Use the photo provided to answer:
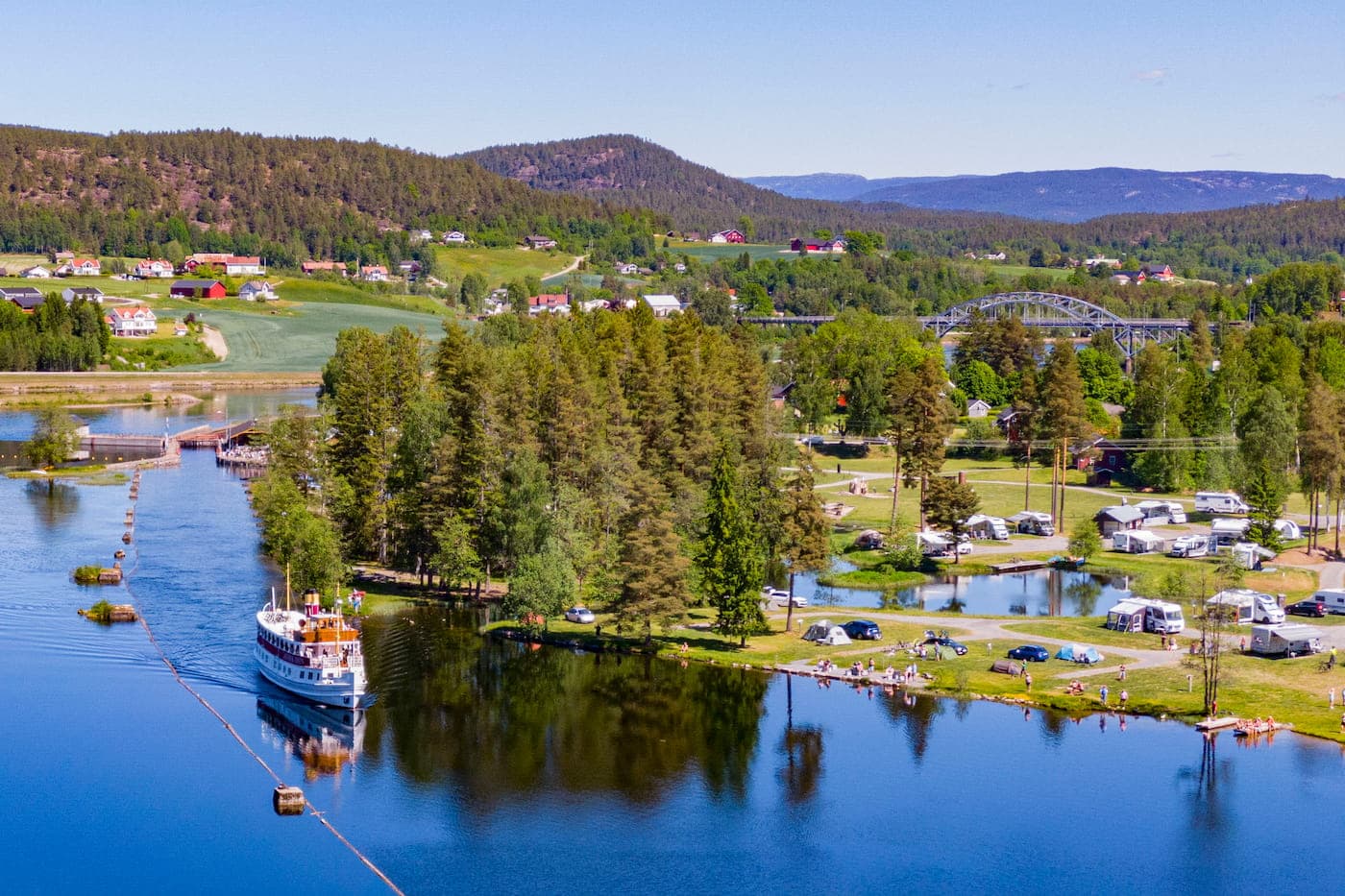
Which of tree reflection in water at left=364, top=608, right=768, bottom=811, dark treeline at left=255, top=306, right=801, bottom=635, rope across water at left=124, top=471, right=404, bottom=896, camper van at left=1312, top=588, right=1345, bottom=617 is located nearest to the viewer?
rope across water at left=124, top=471, right=404, bottom=896

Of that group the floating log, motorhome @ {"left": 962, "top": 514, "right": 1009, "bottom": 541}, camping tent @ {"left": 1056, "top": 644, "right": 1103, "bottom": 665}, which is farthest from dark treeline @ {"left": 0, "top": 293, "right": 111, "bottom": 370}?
camping tent @ {"left": 1056, "top": 644, "right": 1103, "bottom": 665}

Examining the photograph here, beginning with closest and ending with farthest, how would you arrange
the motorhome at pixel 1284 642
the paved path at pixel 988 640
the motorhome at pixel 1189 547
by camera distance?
the paved path at pixel 988 640
the motorhome at pixel 1284 642
the motorhome at pixel 1189 547

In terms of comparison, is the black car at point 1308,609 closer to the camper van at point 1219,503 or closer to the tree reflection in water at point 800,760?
the camper van at point 1219,503

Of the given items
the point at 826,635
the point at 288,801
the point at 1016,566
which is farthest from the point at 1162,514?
the point at 288,801

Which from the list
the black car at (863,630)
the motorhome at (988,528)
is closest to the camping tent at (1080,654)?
the black car at (863,630)

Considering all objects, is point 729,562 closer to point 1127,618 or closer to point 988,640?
point 988,640

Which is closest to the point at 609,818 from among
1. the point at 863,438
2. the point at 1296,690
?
the point at 1296,690

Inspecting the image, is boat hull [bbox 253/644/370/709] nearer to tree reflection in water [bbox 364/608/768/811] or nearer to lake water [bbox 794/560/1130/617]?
tree reflection in water [bbox 364/608/768/811]
